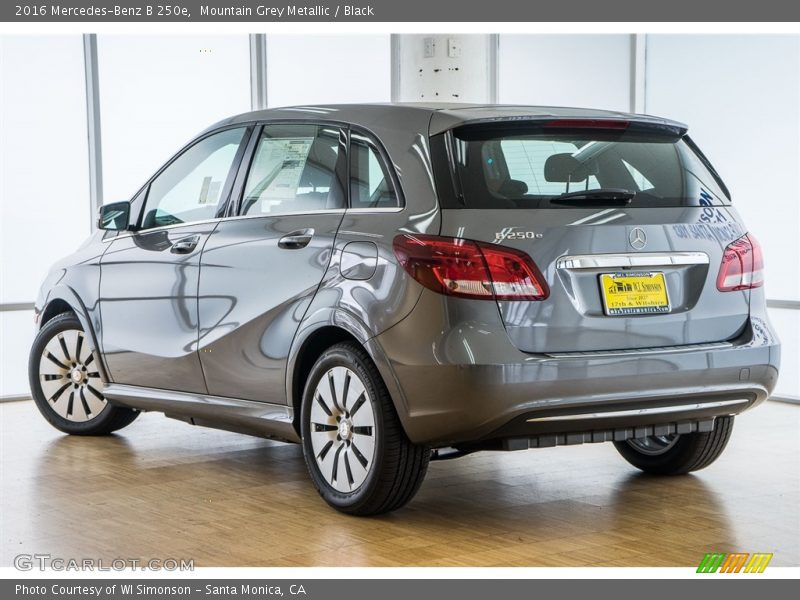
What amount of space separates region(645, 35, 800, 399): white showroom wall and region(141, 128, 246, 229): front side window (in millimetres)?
5024

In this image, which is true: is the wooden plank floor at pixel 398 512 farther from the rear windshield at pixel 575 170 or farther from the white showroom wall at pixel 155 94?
the white showroom wall at pixel 155 94

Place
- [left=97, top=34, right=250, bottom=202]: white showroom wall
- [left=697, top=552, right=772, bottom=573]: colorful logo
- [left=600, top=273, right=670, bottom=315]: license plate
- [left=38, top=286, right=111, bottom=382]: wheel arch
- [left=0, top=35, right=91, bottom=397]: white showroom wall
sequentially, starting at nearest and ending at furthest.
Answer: [left=697, top=552, right=772, bottom=573]: colorful logo → [left=600, top=273, right=670, bottom=315]: license plate → [left=38, top=286, right=111, bottom=382]: wheel arch → [left=0, top=35, right=91, bottom=397]: white showroom wall → [left=97, top=34, right=250, bottom=202]: white showroom wall

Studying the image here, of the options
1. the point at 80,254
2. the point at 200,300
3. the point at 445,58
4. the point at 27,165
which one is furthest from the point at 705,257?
the point at 27,165

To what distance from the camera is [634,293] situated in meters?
4.58

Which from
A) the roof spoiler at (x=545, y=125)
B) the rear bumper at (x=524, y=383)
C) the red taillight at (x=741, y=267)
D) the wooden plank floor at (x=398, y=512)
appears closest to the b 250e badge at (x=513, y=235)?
the rear bumper at (x=524, y=383)

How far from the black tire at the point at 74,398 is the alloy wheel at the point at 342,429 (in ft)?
7.56

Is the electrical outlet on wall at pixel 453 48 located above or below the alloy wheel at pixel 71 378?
above

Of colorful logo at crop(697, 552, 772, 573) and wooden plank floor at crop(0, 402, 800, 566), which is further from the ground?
colorful logo at crop(697, 552, 772, 573)

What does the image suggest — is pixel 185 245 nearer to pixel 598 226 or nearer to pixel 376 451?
pixel 376 451

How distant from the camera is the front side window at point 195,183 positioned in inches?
226

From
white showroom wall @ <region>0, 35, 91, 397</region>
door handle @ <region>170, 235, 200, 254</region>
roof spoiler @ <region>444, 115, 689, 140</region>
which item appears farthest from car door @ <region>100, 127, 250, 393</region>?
white showroom wall @ <region>0, 35, 91, 397</region>

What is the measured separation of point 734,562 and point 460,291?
139 centimetres

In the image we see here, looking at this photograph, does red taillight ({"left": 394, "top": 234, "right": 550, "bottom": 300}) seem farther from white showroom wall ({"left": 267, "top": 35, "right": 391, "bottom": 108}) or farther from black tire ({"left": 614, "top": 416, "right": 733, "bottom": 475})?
white showroom wall ({"left": 267, "top": 35, "right": 391, "bottom": 108})

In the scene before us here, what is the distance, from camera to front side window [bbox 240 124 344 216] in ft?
17.0
